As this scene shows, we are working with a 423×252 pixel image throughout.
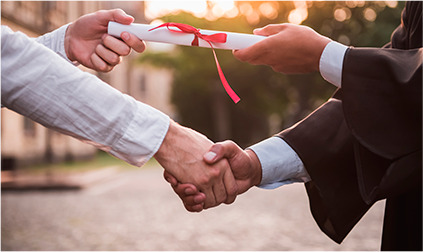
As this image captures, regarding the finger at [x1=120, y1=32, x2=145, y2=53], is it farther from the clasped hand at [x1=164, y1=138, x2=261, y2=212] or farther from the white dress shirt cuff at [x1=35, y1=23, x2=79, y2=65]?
the clasped hand at [x1=164, y1=138, x2=261, y2=212]

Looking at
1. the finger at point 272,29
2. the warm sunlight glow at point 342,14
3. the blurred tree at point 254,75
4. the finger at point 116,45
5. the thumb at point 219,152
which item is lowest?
the blurred tree at point 254,75

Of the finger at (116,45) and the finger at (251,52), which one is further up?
the finger at (251,52)

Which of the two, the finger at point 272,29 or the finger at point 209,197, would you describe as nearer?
the finger at point 272,29

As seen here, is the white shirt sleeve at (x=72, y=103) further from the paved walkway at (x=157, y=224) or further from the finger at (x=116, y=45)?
the paved walkway at (x=157, y=224)

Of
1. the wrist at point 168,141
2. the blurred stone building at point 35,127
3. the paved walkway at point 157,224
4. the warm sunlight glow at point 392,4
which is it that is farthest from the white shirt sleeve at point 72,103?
the blurred stone building at point 35,127

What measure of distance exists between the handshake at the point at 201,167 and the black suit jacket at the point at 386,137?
0.40 metres

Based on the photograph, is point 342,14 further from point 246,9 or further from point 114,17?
point 114,17

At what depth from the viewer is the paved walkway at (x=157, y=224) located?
618cm

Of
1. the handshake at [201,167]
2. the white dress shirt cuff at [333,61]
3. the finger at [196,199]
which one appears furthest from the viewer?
the finger at [196,199]

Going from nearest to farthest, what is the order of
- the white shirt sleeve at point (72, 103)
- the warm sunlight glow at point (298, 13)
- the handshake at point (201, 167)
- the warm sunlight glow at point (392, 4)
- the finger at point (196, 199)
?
the white shirt sleeve at point (72, 103) < the handshake at point (201, 167) < the finger at point (196, 199) < the warm sunlight glow at point (392, 4) < the warm sunlight glow at point (298, 13)

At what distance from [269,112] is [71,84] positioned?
30712 mm

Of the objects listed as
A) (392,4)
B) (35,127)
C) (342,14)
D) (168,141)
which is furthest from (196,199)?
(35,127)

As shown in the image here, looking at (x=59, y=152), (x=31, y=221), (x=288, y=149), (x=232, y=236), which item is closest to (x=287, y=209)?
(x=232, y=236)

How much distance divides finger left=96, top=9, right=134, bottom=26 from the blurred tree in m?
12.3
